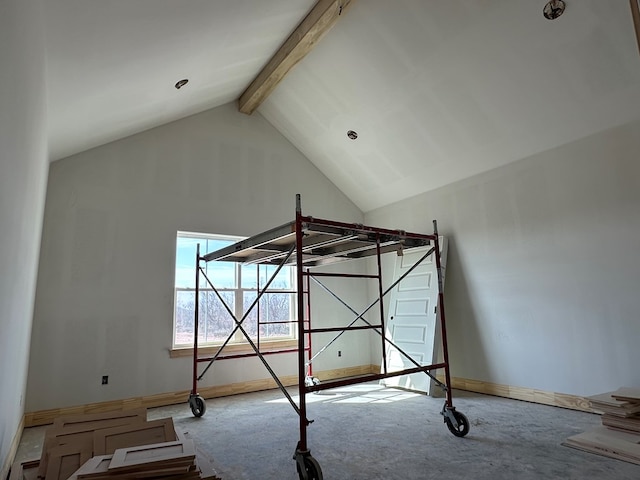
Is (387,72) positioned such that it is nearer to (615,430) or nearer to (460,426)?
(460,426)

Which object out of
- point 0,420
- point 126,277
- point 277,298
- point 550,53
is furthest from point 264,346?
point 550,53

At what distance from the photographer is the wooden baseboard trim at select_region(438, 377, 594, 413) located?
3854 millimetres

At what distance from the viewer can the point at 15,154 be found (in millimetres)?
1989

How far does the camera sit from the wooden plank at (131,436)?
245 cm

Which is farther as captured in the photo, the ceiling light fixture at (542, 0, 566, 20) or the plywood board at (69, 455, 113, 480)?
the ceiling light fixture at (542, 0, 566, 20)

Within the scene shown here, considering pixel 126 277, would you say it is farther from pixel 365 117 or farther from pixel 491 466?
pixel 491 466

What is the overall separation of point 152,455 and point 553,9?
4415mm

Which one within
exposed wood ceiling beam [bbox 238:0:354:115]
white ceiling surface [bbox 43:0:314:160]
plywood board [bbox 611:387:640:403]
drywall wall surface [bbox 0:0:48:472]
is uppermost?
exposed wood ceiling beam [bbox 238:0:354:115]

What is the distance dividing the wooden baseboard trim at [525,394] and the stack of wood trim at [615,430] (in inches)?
27.7

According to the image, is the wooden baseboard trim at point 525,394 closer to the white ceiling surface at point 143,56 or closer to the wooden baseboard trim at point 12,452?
the wooden baseboard trim at point 12,452

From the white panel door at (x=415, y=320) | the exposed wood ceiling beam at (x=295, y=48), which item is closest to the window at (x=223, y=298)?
the white panel door at (x=415, y=320)

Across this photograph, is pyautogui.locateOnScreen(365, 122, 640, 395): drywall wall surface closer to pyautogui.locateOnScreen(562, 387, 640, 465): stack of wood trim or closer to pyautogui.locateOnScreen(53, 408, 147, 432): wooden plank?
pyautogui.locateOnScreen(562, 387, 640, 465): stack of wood trim

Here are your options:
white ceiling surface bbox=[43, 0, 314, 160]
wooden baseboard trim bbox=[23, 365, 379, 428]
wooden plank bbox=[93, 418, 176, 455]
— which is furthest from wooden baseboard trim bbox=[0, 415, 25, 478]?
white ceiling surface bbox=[43, 0, 314, 160]

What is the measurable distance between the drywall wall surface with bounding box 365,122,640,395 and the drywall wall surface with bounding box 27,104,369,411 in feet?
8.52
